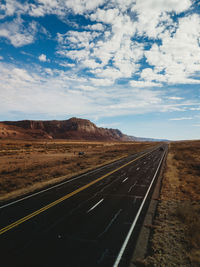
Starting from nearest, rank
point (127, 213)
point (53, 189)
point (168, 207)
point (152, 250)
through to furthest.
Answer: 1. point (152, 250)
2. point (127, 213)
3. point (168, 207)
4. point (53, 189)

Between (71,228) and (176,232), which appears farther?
(71,228)

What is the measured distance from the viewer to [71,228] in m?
8.19

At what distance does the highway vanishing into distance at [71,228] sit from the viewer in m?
6.16

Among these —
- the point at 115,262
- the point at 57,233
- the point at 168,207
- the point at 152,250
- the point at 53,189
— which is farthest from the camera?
the point at 53,189

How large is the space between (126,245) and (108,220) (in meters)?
2.26

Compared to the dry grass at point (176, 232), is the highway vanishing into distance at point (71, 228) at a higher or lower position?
lower

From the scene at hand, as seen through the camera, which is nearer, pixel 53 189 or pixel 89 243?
pixel 89 243

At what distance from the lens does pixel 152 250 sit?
664 cm

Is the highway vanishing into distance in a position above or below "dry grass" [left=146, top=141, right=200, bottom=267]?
below

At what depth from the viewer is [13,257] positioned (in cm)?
612

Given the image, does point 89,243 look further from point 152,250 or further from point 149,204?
point 149,204

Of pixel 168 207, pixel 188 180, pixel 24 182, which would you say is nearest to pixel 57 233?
pixel 168 207

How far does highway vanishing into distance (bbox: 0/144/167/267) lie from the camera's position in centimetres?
616

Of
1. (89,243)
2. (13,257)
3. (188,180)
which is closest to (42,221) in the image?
(13,257)
